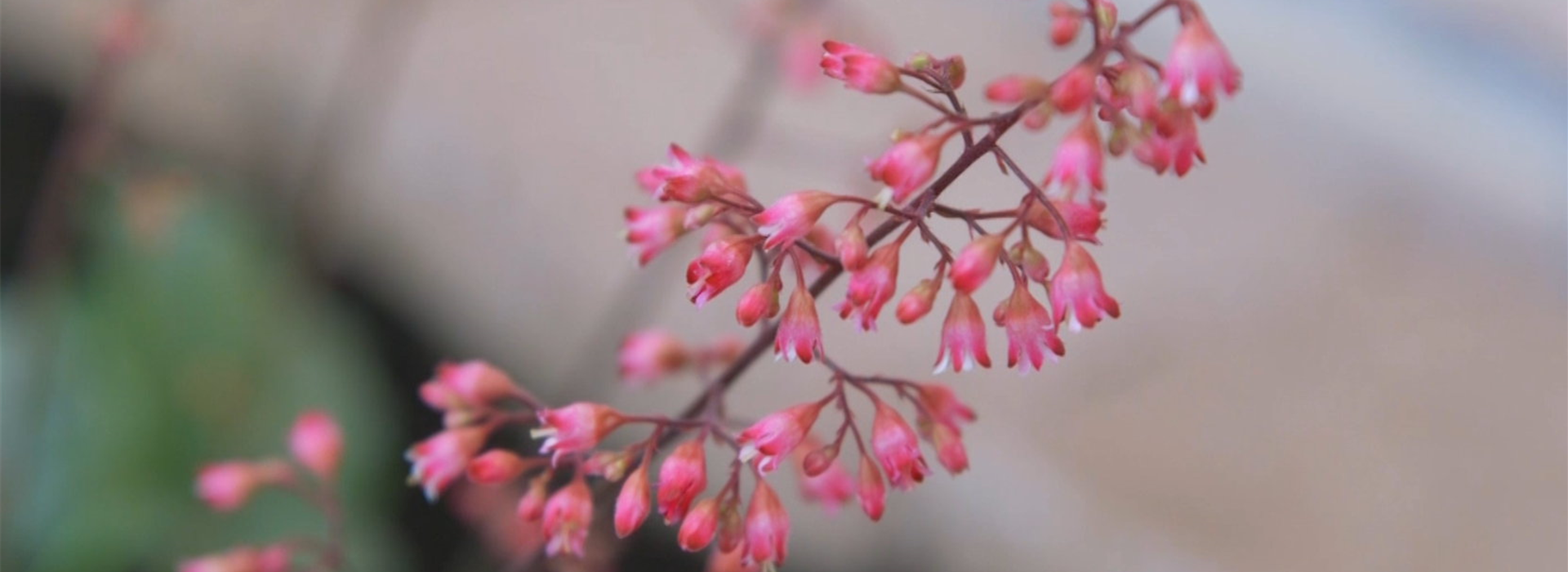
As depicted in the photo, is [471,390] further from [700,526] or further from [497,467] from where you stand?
[700,526]

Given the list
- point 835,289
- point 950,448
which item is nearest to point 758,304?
point 950,448

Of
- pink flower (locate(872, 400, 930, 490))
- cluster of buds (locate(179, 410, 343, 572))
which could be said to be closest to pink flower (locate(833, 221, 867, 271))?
pink flower (locate(872, 400, 930, 490))

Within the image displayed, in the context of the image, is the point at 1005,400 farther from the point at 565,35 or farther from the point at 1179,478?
the point at 565,35

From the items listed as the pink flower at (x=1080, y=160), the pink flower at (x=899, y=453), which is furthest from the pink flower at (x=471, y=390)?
the pink flower at (x=1080, y=160)

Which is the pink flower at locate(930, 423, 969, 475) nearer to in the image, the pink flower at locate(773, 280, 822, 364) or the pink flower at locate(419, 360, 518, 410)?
the pink flower at locate(773, 280, 822, 364)

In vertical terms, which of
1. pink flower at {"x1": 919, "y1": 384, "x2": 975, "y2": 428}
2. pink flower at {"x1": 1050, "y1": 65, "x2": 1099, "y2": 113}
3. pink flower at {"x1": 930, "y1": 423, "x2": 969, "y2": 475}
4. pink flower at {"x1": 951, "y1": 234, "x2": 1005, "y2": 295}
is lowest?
pink flower at {"x1": 930, "y1": 423, "x2": 969, "y2": 475}
